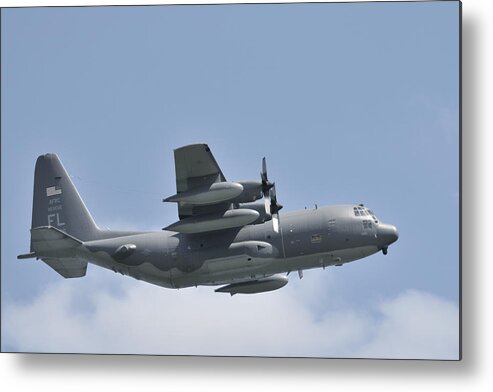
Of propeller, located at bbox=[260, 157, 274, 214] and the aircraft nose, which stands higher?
propeller, located at bbox=[260, 157, 274, 214]

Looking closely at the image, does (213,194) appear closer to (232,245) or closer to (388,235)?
(232,245)

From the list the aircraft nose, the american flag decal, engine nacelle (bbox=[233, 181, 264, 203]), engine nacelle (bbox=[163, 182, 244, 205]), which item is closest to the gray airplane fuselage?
the aircraft nose

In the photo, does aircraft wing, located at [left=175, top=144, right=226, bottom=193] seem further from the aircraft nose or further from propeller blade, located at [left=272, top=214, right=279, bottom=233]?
the aircraft nose

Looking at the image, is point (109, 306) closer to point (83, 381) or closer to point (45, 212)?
point (83, 381)

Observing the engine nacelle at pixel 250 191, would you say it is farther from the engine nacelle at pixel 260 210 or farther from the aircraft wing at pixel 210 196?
the engine nacelle at pixel 260 210

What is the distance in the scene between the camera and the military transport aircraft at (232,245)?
13.4 meters

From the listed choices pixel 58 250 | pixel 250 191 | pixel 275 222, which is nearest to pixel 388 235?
pixel 275 222

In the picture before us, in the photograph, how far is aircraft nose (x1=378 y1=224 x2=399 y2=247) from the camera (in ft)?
44.2

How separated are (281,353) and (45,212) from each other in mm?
4522

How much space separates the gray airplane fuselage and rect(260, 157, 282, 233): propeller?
0.13 m

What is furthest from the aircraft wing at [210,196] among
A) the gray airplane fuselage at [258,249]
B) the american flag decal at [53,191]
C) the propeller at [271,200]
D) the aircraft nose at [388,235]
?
the american flag decal at [53,191]

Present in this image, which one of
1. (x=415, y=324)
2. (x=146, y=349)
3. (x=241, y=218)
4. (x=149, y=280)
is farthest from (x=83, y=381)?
(x=415, y=324)

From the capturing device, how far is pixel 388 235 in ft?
44.3

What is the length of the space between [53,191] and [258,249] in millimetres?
3287
